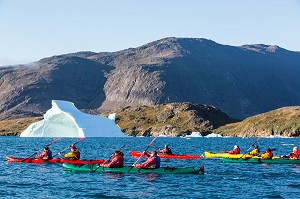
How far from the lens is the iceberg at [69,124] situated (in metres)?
149

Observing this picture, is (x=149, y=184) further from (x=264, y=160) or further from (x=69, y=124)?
(x=69, y=124)

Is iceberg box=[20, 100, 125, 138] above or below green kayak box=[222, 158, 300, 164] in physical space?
above

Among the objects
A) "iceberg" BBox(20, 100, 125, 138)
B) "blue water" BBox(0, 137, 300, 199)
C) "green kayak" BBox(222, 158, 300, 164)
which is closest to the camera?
"blue water" BBox(0, 137, 300, 199)

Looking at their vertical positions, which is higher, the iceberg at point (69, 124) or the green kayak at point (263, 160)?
the iceberg at point (69, 124)

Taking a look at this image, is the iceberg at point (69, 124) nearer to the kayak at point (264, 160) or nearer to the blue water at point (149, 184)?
the kayak at point (264, 160)

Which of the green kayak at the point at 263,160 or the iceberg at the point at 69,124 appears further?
the iceberg at the point at 69,124

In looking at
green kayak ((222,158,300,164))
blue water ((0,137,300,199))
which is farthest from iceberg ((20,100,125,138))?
blue water ((0,137,300,199))

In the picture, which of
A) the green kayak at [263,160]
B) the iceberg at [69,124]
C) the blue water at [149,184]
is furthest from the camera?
the iceberg at [69,124]

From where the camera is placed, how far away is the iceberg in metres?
149

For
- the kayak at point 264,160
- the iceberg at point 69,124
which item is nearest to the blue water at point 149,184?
the kayak at point 264,160

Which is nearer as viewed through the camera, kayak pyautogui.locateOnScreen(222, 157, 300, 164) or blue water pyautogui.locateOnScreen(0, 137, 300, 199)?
blue water pyautogui.locateOnScreen(0, 137, 300, 199)

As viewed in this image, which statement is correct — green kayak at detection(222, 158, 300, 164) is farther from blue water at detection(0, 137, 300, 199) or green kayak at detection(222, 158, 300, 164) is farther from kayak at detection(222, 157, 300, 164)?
blue water at detection(0, 137, 300, 199)

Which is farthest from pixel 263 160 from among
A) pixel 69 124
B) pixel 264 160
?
pixel 69 124

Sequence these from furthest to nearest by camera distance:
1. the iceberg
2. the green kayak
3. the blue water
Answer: the iceberg → the green kayak → the blue water
